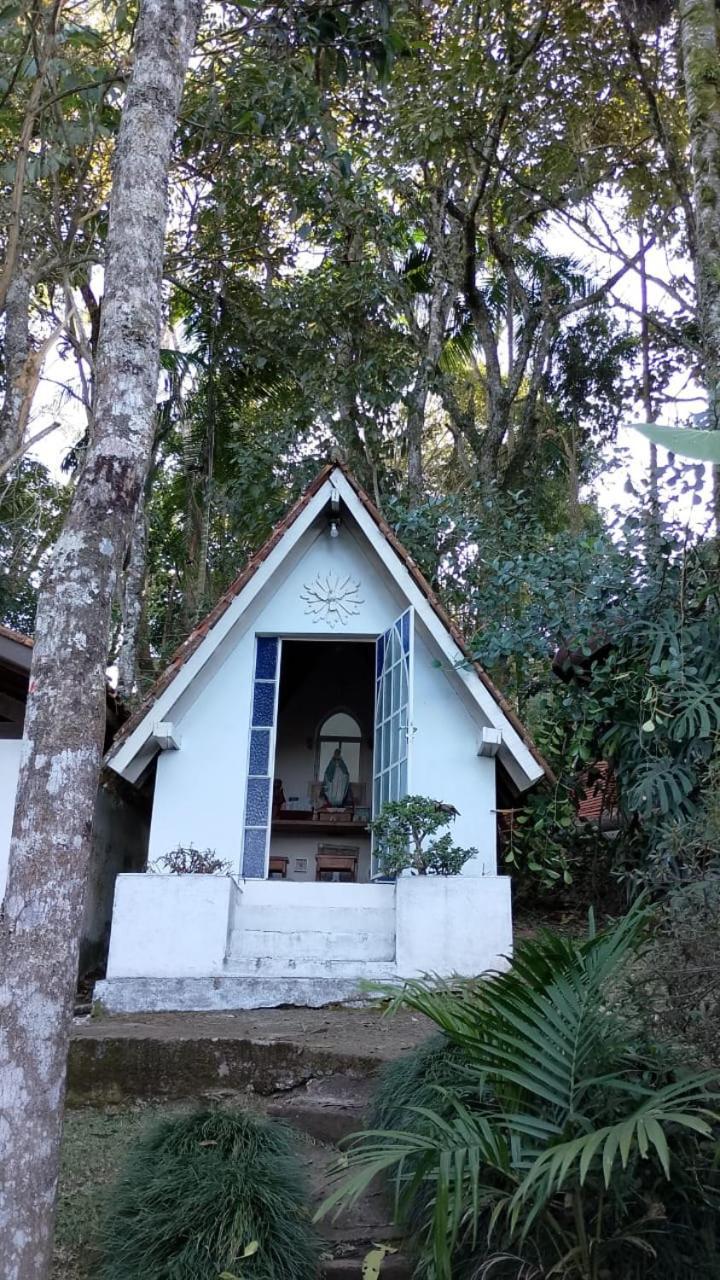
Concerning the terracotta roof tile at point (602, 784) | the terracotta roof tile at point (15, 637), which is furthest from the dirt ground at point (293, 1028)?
the terracotta roof tile at point (602, 784)

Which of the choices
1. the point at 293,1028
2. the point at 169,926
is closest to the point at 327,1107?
the point at 293,1028

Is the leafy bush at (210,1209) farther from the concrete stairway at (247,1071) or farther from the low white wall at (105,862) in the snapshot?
the low white wall at (105,862)

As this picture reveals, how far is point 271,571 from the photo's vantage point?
895 cm

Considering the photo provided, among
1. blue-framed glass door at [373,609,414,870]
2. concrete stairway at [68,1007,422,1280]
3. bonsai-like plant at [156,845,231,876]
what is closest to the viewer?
concrete stairway at [68,1007,422,1280]

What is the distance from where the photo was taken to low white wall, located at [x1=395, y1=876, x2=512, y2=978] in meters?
7.81

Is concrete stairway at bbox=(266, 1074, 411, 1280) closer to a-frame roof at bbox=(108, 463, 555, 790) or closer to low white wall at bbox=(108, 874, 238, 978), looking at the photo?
low white wall at bbox=(108, 874, 238, 978)

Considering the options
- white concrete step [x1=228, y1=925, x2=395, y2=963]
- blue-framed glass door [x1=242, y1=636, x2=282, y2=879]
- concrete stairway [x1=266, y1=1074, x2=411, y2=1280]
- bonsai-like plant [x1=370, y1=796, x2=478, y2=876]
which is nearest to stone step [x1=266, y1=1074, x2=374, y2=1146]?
concrete stairway [x1=266, y1=1074, x2=411, y2=1280]

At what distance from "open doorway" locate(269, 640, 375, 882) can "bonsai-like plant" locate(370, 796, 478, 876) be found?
10.2 feet

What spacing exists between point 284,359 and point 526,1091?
10799 mm

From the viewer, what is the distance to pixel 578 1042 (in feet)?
13.3

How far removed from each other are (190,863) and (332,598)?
2654 millimetres

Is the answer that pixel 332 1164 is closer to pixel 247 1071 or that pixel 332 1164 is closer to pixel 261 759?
pixel 247 1071

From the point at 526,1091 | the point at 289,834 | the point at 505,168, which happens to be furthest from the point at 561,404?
the point at 526,1091

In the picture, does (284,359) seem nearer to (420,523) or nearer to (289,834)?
(420,523)
